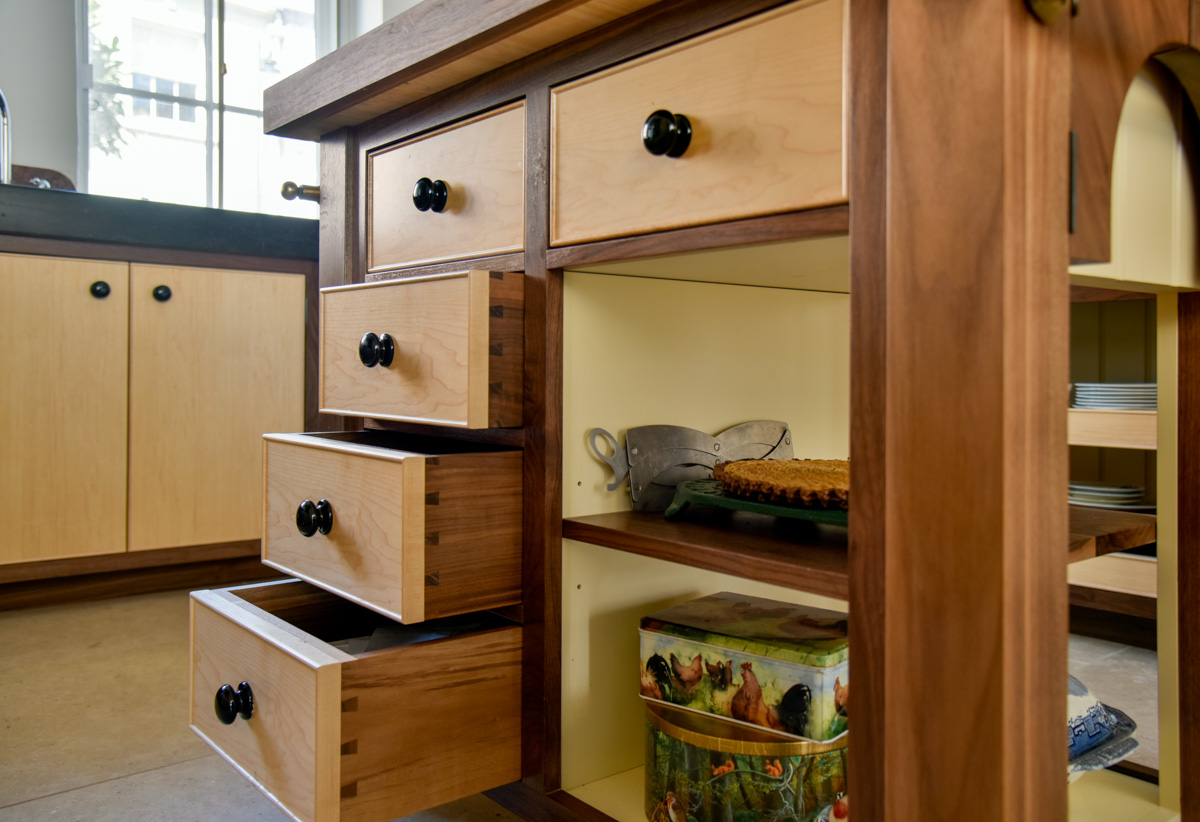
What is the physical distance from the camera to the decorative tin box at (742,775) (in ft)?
2.60

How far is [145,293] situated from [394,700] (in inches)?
60.7

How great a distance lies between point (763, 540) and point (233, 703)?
1.81ft

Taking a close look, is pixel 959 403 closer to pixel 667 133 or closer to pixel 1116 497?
pixel 667 133

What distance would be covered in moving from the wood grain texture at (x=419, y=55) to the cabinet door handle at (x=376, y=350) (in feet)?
0.95

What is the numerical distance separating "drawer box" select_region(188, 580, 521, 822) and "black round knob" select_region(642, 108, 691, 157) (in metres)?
0.48

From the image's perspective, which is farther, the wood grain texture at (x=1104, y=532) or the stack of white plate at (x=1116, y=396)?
the stack of white plate at (x=1116, y=396)

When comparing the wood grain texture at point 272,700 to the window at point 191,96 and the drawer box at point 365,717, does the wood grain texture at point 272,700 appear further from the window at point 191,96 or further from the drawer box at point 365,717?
the window at point 191,96

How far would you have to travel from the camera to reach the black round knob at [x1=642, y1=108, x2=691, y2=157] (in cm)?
72

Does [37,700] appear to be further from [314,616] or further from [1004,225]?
[1004,225]

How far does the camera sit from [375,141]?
1.15 meters

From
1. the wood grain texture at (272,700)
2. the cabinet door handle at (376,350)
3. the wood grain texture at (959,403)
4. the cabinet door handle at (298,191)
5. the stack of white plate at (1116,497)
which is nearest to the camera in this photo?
the wood grain texture at (959,403)

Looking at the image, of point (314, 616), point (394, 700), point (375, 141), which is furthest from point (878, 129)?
point (314, 616)

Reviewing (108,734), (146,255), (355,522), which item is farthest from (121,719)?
(146,255)

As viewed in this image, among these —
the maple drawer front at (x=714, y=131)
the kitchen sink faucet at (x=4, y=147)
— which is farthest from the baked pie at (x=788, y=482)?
the kitchen sink faucet at (x=4, y=147)
